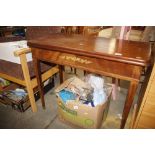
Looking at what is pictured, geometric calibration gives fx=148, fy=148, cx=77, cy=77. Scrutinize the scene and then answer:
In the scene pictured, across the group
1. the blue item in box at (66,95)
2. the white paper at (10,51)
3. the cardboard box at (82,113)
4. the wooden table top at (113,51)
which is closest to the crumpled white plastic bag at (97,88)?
the cardboard box at (82,113)

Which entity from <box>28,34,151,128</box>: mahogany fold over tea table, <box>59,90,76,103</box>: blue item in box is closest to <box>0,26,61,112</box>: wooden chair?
<box>28,34,151,128</box>: mahogany fold over tea table

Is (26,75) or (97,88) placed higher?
(26,75)

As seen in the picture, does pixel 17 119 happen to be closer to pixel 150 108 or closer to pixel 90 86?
pixel 90 86

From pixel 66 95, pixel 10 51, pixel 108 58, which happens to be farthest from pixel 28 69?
pixel 108 58

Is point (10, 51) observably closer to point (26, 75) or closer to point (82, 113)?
point (26, 75)

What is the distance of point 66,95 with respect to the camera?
1.36 m

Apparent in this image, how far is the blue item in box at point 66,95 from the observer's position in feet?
4.34

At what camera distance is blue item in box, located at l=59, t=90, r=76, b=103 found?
1.32 m

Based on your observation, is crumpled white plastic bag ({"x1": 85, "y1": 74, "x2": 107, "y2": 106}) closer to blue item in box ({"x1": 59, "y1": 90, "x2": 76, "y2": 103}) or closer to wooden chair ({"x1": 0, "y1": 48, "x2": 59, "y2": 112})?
blue item in box ({"x1": 59, "y1": 90, "x2": 76, "y2": 103})

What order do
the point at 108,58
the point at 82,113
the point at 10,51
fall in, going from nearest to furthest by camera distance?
the point at 108,58
the point at 82,113
the point at 10,51

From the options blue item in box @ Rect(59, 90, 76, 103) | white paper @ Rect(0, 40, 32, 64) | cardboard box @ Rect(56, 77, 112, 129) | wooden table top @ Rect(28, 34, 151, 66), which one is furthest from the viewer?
white paper @ Rect(0, 40, 32, 64)

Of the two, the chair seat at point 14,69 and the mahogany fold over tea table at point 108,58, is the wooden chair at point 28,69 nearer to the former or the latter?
the chair seat at point 14,69

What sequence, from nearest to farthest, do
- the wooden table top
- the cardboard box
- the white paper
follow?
1. the wooden table top
2. the cardboard box
3. the white paper
